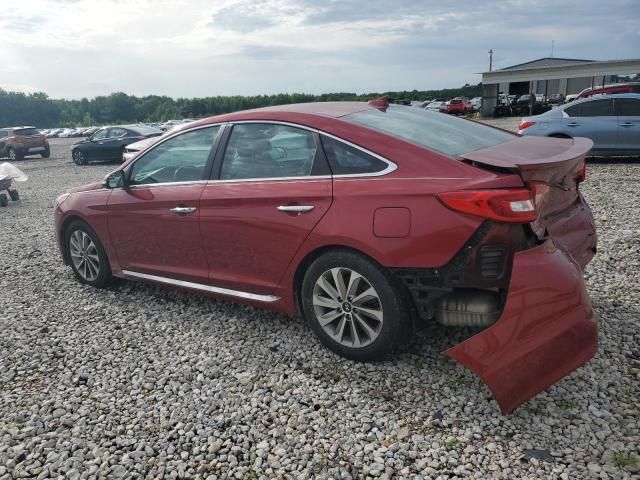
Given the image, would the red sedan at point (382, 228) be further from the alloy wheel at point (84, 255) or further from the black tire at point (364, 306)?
the alloy wheel at point (84, 255)

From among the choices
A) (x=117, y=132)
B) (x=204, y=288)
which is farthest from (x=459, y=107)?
(x=204, y=288)

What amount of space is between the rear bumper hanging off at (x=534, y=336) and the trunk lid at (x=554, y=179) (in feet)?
0.98

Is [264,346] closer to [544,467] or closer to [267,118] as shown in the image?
[267,118]

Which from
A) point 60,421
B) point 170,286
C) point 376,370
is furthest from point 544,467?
point 170,286

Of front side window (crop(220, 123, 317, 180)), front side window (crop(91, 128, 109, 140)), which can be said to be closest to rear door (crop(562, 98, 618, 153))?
front side window (crop(220, 123, 317, 180))

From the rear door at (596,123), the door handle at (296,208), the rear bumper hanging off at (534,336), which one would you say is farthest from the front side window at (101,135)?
the rear bumper hanging off at (534,336)

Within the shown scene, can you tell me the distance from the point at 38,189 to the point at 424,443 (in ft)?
45.4

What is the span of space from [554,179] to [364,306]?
1315mm

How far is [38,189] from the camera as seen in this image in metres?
13.6

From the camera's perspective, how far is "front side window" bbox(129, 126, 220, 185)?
3933 millimetres

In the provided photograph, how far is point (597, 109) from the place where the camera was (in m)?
10.8

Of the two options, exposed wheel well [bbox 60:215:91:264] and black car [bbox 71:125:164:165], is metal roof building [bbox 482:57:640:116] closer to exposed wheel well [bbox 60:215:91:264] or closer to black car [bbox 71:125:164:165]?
black car [bbox 71:125:164:165]

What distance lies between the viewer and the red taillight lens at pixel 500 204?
263 centimetres

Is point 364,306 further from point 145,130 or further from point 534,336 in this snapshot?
point 145,130
